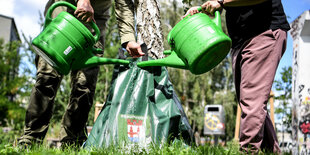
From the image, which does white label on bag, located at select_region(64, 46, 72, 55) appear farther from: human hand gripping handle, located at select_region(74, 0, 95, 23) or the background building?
the background building

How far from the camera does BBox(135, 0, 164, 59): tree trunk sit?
2.10 m

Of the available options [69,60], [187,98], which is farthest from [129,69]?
[187,98]

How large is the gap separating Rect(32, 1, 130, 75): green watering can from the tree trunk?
53 cm

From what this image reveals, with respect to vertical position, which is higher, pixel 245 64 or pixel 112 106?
pixel 245 64

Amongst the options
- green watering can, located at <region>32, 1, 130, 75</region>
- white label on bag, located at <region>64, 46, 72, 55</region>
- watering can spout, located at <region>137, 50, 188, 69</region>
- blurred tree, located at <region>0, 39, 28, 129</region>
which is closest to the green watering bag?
watering can spout, located at <region>137, 50, 188, 69</region>

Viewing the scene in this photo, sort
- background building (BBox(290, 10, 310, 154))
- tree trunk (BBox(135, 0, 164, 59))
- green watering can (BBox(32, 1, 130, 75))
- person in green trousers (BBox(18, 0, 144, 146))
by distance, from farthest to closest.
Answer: background building (BBox(290, 10, 310, 154)) < tree trunk (BBox(135, 0, 164, 59)) < person in green trousers (BBox(18, 0, 144, 146)) < green watering can (BBox(32, 1, 130, 75))

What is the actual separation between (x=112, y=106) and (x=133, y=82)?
21 cm

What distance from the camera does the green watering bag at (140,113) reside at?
154cm

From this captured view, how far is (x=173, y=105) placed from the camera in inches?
65.1

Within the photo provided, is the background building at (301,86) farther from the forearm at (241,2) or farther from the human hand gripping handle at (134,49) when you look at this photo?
the human hand gripping handle at (134,49)

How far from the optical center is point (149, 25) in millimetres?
2172

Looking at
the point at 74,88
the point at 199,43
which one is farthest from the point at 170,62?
the point at 74,88

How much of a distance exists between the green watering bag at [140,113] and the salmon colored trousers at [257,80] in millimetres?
367

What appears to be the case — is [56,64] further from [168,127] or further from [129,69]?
[168,127]
